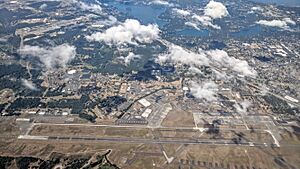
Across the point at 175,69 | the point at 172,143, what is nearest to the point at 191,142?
the point at 172,143

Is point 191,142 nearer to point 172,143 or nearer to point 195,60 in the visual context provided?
point 172,143

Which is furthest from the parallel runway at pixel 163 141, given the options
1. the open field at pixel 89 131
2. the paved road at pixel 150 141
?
the open field at pixel 89 131

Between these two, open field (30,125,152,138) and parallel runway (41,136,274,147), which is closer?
parallel runway (41,136,274,147)

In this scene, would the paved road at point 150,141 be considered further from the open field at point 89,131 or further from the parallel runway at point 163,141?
the open field at point 89,131

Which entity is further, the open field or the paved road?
the open field

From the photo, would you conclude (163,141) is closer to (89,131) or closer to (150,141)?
(150,141)

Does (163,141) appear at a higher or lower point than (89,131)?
higher

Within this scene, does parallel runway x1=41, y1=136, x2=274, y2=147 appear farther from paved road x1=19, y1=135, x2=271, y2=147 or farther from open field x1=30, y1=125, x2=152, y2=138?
open field x1=30, y1=125, x2=152, y2=138

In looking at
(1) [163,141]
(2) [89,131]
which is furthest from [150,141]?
(2) [89,131]

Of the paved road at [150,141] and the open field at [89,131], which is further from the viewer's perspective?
the open field at [89,131]

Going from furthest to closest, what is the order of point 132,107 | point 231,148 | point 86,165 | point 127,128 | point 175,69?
point 175,69, point 132,107, point 127,128, point 231,148, point 86,165

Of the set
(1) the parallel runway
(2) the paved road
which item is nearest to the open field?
(2) the paved road
